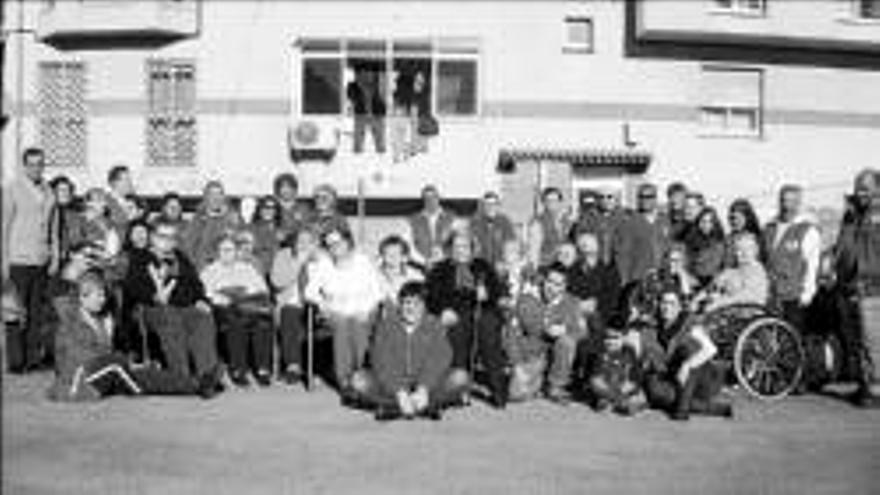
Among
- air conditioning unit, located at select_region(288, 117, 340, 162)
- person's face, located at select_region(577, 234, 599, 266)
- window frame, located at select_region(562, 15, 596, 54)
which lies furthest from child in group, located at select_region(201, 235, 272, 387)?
window frame, located at select_region(562, 15, 596, 54)

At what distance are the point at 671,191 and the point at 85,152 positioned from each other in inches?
568

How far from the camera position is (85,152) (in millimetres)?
25906

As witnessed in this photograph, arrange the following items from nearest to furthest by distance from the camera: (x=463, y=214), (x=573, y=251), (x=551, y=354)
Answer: (x=551, y=354) → (x=573, y=251) → (x=463, y=214)

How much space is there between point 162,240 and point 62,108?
14.1 meters

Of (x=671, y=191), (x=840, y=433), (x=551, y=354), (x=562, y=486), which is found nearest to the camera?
(x=562, y=486)

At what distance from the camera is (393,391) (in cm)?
1105

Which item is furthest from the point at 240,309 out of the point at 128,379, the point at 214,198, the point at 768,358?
the point at 768,358

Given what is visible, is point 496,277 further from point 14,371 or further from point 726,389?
point 14,371

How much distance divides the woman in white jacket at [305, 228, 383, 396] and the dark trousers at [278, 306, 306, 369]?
10.0 inches

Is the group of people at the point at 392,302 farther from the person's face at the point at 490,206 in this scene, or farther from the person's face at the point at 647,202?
the person's face at the point at 490,206

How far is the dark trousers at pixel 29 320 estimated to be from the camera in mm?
12784

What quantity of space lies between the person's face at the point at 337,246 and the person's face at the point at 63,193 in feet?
8.32

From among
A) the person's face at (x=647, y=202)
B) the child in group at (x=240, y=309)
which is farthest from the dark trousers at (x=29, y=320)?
the person's face at (x=647, y=202)

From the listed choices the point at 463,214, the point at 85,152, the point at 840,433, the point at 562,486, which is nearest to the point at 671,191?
the point at 840,433
